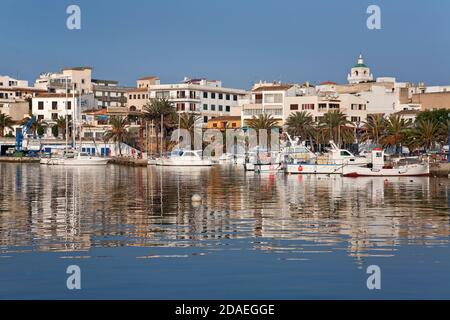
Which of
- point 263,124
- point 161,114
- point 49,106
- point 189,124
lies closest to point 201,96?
point 161,114

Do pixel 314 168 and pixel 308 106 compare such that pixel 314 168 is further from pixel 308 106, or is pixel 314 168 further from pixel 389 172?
pixel 308 106

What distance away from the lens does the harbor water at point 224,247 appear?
1838 centimetres

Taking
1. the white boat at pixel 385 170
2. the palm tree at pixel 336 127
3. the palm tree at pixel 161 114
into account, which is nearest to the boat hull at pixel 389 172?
the white boat at pixel 385 170

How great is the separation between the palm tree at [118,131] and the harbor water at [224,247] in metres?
82.2

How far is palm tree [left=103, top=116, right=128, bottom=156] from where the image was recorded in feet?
409

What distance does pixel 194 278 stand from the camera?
63.3ft

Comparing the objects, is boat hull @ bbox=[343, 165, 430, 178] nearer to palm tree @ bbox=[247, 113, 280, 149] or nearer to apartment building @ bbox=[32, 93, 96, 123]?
palm tree @ bbox=[247, 113, 280, 149]

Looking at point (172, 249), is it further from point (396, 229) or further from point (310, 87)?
point (310, 87)

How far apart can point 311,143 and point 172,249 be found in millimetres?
89717

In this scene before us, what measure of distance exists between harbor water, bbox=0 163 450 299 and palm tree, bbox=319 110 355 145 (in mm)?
69572

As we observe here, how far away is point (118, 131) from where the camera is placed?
125125 mm

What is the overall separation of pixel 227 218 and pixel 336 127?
8275cm

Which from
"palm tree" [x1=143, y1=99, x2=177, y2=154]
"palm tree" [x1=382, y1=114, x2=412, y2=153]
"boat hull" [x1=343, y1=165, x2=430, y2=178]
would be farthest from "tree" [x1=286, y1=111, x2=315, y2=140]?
"boat hull" [x1=343, y1=165, x2=430, y2=178]

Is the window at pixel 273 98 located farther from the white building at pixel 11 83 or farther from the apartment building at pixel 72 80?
the white building at pixel 11 83
